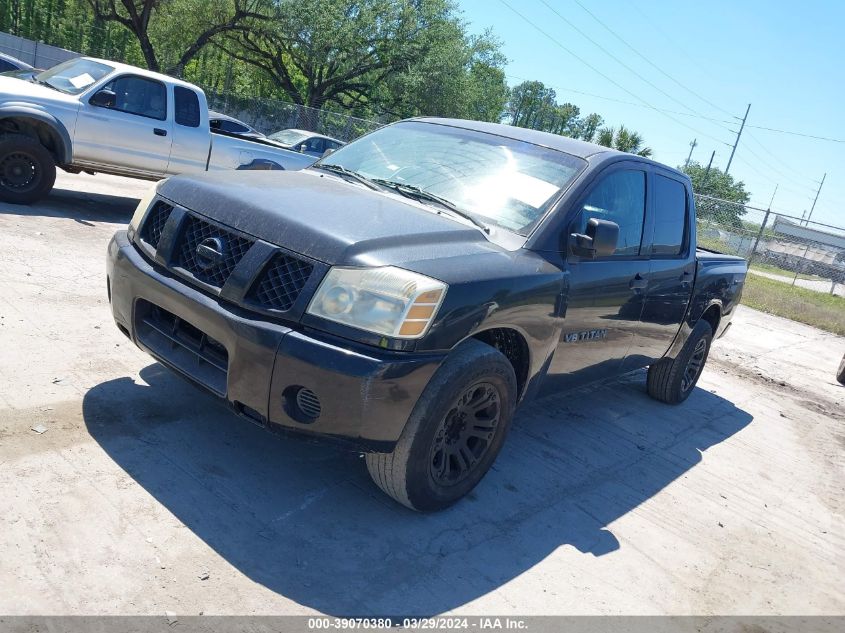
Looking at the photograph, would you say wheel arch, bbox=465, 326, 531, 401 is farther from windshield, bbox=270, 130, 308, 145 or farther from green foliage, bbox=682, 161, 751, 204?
green foliage, bbox=682, 161, 751, 204

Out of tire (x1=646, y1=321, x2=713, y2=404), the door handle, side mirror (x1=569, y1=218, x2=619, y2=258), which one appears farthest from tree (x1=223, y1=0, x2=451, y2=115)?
side mirror (x1=569, y1=218, x2=619, y2=258)

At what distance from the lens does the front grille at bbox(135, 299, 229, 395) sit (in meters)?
3.15

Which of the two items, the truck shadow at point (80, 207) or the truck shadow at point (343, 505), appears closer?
the truck shadow at point (343, 505)

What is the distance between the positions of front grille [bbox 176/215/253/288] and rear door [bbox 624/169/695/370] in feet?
9.39

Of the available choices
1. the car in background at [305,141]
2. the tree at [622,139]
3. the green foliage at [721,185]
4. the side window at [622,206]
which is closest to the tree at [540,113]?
the green foliage at [721,185]

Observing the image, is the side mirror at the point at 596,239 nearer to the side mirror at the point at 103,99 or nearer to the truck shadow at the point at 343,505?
the truck shadow at the point at 343,505

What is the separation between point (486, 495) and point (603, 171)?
6.59 feet

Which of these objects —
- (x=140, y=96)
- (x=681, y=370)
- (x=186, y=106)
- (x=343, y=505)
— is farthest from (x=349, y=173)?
(x=186, y=106)

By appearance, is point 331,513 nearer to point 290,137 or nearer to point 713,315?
point 713,315

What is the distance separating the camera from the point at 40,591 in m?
2.43

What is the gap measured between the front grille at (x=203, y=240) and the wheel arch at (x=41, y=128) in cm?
562

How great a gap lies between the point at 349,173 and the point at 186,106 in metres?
6.40

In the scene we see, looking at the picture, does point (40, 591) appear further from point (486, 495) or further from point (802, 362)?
point (802, 362)

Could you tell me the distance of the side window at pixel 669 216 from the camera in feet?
16.4
